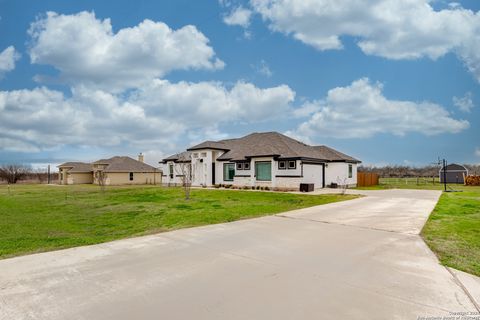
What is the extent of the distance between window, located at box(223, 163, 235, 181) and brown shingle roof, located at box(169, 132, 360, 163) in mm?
868

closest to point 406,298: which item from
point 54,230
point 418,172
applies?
point 54,230

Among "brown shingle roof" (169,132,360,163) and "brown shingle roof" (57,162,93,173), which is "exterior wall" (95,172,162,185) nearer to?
"brown shingle roof" (57,162,93,173)

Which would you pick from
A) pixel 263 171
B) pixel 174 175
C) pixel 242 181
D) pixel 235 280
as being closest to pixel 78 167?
pixel 174 175

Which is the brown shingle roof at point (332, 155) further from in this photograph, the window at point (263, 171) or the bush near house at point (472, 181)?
the bush near house at point (472, 181)

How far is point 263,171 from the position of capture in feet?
93.0

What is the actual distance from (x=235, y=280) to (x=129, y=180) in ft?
162

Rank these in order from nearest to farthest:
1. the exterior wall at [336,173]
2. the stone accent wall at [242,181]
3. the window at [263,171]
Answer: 1. the window at [263,171]
2. the stone accent wall at [242,181]
3. the exterior wall at [336,173]

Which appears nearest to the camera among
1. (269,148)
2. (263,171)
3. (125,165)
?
(263,171)

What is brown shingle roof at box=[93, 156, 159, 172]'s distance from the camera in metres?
49.5

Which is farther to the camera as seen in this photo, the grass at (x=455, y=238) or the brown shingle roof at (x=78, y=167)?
the brown shingle roof at (x=78, y=167)

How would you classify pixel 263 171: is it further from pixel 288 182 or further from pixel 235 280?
→ pixel 235 280

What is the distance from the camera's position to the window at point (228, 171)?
31.1m

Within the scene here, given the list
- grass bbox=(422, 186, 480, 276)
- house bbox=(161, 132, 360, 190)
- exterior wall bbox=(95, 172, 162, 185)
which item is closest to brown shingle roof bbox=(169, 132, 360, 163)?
house bbox=(161, 132, 360, 190)

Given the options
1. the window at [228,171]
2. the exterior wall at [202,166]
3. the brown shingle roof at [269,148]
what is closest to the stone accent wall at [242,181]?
the window at [228,171]
